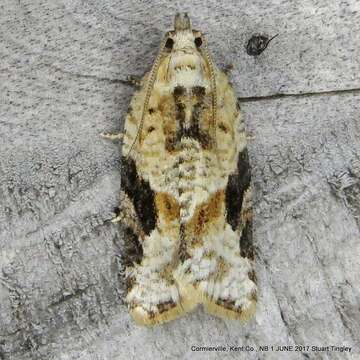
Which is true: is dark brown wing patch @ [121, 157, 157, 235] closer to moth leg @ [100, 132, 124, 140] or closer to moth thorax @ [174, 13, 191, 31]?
moth leg @ [100, 132, 124, 140]

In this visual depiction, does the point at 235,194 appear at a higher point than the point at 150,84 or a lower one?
Answer: lower

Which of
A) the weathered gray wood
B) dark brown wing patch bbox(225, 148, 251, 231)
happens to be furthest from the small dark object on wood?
dark brown wing patch bbox(225, 148, 251, 231)

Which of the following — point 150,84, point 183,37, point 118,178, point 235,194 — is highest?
point 183,37

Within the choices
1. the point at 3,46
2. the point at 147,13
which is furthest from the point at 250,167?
the point at 3,46

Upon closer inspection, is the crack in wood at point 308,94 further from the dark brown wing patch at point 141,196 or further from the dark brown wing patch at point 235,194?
the dark brown wing patch at point 141,196

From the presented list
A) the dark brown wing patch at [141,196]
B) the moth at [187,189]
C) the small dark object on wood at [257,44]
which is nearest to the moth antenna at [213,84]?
the moth at [187,189]

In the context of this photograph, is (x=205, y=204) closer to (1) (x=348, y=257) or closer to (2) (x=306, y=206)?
(2) (x=306, y=206)

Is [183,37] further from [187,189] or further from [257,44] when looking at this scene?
[187,189]

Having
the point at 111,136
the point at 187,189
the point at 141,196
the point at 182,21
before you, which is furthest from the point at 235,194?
the point at 182,21
